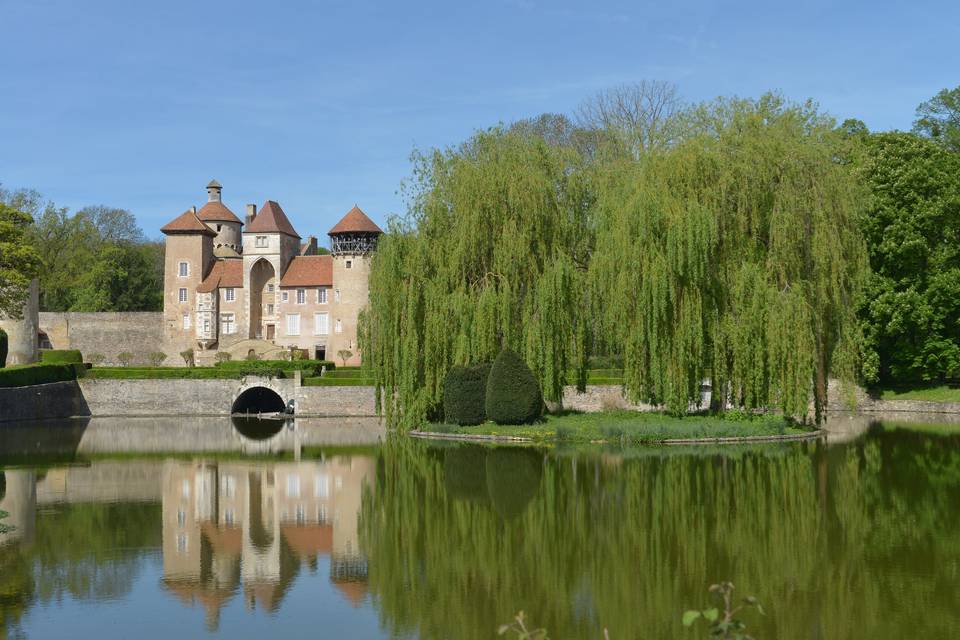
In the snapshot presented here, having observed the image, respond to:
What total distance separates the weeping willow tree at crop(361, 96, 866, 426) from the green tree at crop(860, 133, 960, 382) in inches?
297

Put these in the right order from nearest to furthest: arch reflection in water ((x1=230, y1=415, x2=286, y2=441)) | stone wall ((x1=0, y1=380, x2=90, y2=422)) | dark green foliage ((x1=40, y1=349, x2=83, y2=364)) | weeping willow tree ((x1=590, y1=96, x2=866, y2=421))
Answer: weeping willow tree ((x1=590, y1=96, x2=866, y2=421)), arch reflection in water ((x1=230, y1=415, x2=286, y2=441)), stone wall ((x1=0, y1=380, x2=90, y2=422)), dark green foliage ((x1=40, y1=349, x2=83, y2=364))

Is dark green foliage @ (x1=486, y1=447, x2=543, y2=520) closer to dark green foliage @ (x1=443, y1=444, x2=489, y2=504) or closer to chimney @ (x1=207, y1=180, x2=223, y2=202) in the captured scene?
dark green foliage @ (x1=443, y1=444, x2=489, y2=504)

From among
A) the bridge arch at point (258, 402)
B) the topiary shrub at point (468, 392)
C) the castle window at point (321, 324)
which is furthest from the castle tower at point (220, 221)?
the topiary shrub at point (468, 392)

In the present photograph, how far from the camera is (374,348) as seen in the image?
28422 millimetres

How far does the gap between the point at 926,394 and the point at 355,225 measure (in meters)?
25.8

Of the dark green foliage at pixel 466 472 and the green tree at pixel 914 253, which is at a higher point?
the green tree at pixel 914 253

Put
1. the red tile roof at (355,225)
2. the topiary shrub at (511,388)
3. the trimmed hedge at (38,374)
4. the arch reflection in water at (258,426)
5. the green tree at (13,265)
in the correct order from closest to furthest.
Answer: the topiary shrub at (511,388)
the arch reflection in water at (258,426)
the green tree at (13,265)
the trimmed hedge at (38,374)
the red tile roof at (355,225)

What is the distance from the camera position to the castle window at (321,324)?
1946 inches

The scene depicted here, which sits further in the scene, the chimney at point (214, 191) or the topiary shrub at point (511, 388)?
the chimney at point (214, 191)

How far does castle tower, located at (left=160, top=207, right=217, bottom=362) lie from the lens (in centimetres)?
5028

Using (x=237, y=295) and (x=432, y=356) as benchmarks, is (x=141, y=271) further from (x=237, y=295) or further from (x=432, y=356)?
(x=432, y=356)

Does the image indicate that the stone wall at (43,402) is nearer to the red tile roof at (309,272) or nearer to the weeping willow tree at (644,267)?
the red tile roof at (309,272)

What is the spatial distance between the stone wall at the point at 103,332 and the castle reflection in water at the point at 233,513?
30.8 m

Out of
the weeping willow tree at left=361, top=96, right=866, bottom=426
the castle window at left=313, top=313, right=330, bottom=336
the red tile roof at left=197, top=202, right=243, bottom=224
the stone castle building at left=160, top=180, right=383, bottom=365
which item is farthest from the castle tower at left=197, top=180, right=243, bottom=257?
the weeping willow tree at left=361, top=96, right=866, bottom=426
